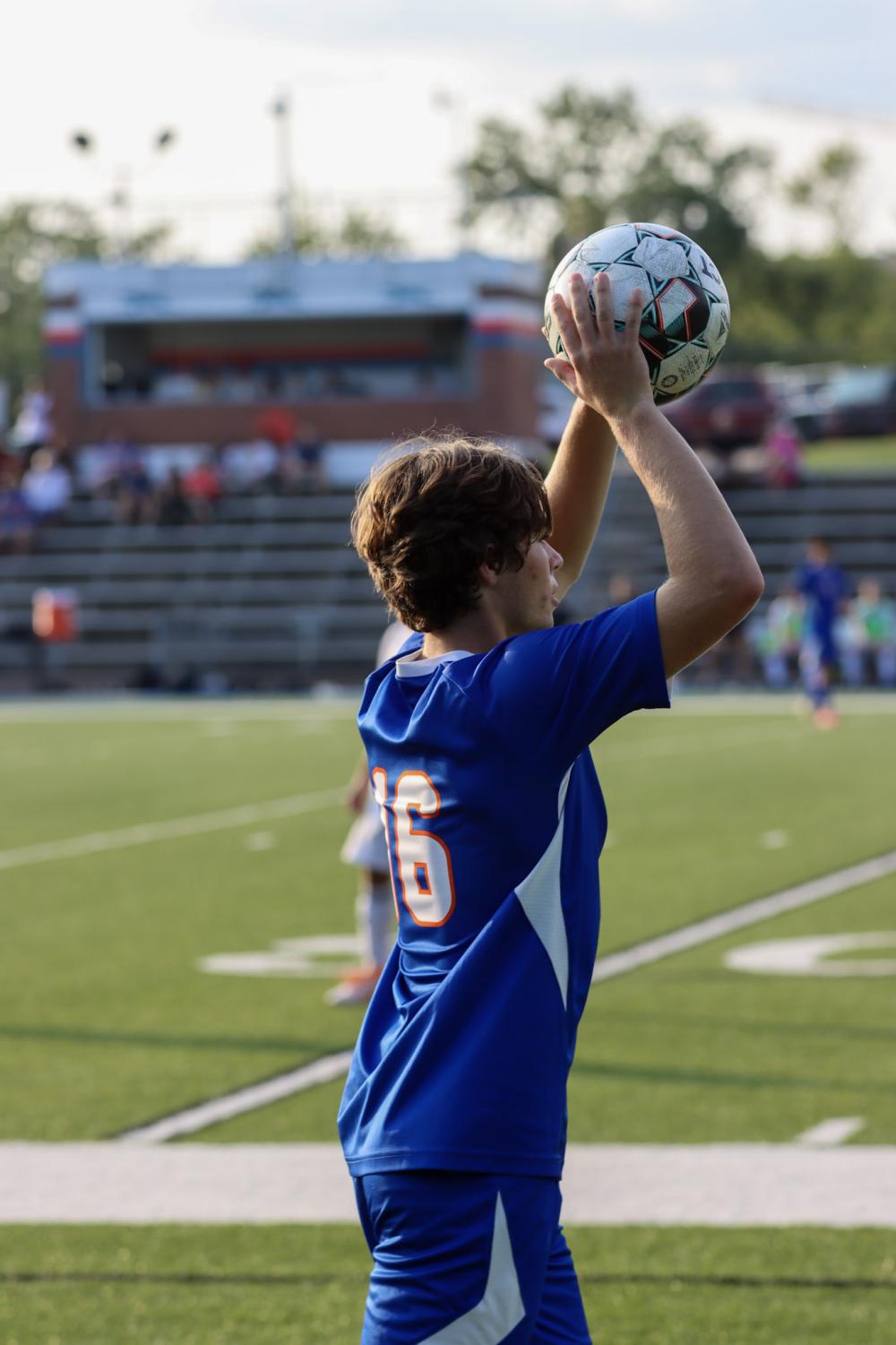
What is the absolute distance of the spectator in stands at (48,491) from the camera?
39.5 metres

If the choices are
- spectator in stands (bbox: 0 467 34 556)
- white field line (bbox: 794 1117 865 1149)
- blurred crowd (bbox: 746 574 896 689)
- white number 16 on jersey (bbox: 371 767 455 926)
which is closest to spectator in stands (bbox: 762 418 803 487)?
blurred crowd (bbox: 746 574 896 689)

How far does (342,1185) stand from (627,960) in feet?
13.1

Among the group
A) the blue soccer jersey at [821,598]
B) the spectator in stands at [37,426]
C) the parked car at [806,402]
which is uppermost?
the blue soccer jersey at [821,598]

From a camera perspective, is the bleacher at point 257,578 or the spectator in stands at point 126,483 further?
the spectator in stands at point 126,483

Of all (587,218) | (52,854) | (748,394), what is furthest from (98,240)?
(52,854)

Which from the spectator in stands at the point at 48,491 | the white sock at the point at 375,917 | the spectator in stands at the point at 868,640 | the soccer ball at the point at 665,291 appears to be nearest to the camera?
the soccer ball at the point at 665,291

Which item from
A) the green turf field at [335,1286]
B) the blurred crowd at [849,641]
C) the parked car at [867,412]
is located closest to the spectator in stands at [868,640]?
the blurred crowd at [849,641]

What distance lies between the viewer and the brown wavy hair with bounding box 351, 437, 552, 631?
289cm

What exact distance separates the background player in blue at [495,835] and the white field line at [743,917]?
652cm

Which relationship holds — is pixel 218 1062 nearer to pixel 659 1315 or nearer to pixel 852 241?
pixel 659 1315

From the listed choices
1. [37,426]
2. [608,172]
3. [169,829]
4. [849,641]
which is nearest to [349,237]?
[608,172]

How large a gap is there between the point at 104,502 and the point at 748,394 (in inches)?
558

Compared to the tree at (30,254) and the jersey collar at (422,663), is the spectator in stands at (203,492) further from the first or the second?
the tree at (30,254)

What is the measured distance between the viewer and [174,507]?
38844 millimetres
